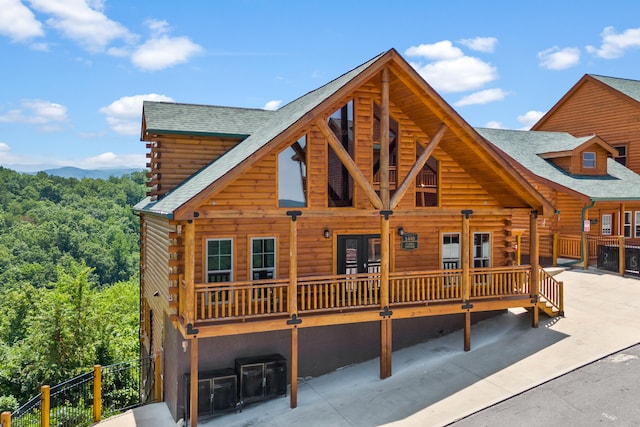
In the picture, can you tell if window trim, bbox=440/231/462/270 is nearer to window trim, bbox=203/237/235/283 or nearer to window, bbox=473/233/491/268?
window, bbox=473/233/491/268

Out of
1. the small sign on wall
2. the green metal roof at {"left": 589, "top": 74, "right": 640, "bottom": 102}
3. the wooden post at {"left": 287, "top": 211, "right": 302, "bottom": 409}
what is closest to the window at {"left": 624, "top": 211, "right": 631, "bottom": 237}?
the green metal roof at {"left": 589, "top": 74, "right": 640, "bottom": 102}

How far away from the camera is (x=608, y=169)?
2762 centimetres

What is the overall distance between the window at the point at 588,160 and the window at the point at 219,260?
21.2 metres

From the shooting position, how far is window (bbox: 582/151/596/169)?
26.2m

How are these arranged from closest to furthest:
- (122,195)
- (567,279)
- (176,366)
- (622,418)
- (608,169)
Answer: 1. (622,418)
2. (176,366)
3. (567,279)
4. (608,169)
5. (122,195)

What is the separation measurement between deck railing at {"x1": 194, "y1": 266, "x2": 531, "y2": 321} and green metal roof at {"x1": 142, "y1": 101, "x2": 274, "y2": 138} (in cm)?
600

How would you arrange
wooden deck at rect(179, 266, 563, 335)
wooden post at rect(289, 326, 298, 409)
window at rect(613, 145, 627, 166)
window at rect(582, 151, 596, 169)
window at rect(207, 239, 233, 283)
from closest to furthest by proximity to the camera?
1. wooden deck at rect(179, 266, 563, 335)
2. wooden post at rect(289, 326, 298, 409)
3. window at rect(207, 239, 233, 283)
4. window at rect(582, 151, 596, 169)
5. window at rect(613, 145, 627, 166)

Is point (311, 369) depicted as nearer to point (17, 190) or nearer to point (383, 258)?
point (383, 258)

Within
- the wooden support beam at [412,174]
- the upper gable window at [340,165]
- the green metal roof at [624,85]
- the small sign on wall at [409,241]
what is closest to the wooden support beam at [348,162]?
the wooden support beam at [412,174]

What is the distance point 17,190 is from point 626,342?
15684 centimetres

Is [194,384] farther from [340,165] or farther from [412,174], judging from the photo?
[412,174]

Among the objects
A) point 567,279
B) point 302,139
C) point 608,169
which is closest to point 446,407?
point 302,139

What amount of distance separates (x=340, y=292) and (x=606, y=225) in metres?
17.1

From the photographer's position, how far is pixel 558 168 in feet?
86.9
